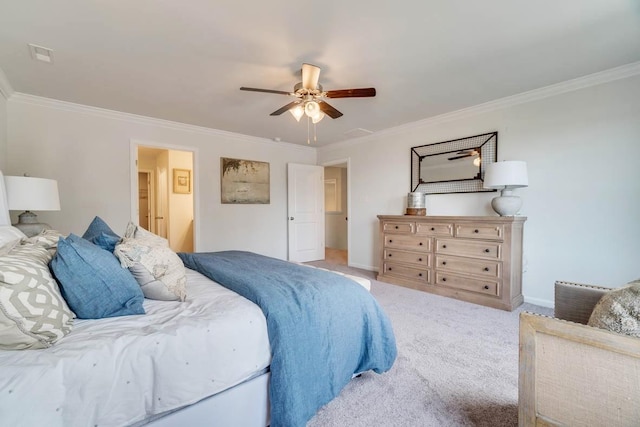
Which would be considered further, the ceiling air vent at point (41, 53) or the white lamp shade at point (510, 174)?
the white lamp shade at point (510, 174)

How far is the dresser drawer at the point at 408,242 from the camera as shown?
3.59 meters

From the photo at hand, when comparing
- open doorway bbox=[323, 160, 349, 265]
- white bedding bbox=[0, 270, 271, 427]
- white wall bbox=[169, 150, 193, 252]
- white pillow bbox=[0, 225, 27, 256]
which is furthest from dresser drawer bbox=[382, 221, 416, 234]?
white wall bbox=[169, 150, 193, 252]

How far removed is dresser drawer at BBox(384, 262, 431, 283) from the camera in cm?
360

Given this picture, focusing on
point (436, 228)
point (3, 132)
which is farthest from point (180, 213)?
point (436, 228)

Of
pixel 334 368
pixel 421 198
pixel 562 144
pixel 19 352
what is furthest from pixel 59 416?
pixel 562 144

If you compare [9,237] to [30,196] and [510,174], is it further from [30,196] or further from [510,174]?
[510,174]

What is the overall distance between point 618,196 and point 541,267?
0.97m

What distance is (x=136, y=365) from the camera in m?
0.96

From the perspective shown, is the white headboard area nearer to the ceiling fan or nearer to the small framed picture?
the ceiling fan

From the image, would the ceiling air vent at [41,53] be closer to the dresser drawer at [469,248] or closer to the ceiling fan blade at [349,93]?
the ceiling fan blade at [349,93]

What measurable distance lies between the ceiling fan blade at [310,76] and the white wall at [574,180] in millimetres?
2299

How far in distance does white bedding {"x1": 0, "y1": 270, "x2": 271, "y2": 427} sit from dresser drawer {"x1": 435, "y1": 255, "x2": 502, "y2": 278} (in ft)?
9.04

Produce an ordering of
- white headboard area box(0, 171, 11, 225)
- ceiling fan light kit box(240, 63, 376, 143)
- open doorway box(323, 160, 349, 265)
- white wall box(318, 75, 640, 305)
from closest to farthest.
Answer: white headboard area box(0, 171, 11, 225) < ceiling fan light kit box(240, 63, 376, 143) < white wall box(318, 75, 640, 305) < open doorway box(323, 160, 349, 265)

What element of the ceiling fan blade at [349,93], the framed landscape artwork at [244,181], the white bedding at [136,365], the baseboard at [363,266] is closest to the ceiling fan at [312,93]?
the ceiling fan blade at [349,93]
